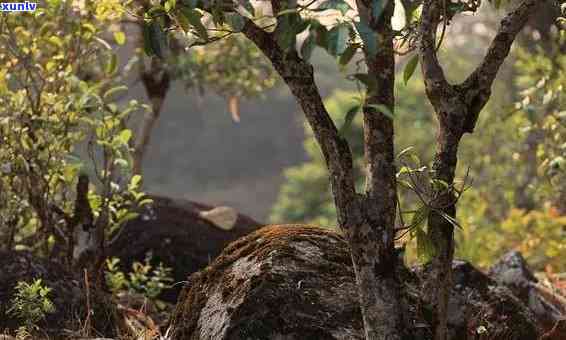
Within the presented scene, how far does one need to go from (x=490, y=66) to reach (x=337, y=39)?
1.49 m

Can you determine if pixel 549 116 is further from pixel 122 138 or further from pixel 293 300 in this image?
pixel 293 300

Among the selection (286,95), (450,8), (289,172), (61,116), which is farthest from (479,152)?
(286,95)

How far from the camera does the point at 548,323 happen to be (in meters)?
→ 6.33

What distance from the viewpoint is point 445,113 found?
3975 mm

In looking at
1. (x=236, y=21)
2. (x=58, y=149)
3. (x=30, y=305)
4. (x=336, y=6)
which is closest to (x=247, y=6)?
(x=236, y=21)

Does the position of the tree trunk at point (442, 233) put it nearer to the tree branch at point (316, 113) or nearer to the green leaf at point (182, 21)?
the tree branch at point (316, 113)

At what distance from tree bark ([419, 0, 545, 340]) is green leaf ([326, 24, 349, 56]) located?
1.20m

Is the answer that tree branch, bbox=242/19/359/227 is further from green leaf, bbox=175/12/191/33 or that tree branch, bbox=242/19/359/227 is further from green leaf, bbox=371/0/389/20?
green leaf, bbox=371/0/389/20

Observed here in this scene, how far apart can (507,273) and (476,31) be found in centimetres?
1409

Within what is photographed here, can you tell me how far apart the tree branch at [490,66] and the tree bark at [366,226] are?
1.38 feet

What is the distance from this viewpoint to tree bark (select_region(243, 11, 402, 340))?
380 cm

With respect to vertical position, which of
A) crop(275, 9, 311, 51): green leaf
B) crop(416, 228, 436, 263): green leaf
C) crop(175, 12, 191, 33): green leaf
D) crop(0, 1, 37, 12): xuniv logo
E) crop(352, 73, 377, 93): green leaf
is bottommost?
crop(416, 228, 436, 263): green leaf

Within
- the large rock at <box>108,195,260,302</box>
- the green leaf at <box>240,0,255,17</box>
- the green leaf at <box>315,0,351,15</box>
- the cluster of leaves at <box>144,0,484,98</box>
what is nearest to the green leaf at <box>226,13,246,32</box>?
the cluster of leaves at <box>144,0,484,98</box>

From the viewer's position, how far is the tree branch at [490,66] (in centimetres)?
400
